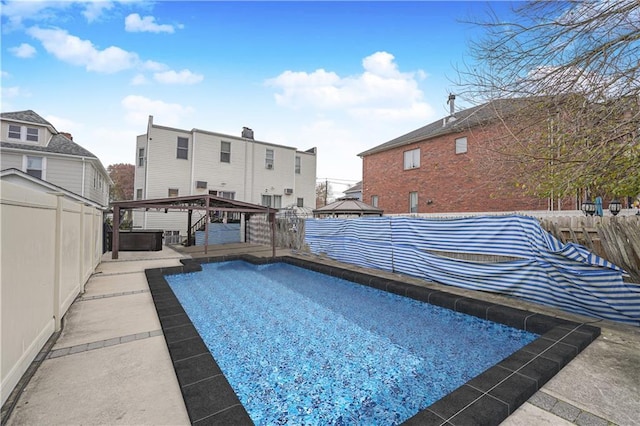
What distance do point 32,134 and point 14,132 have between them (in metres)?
0.59

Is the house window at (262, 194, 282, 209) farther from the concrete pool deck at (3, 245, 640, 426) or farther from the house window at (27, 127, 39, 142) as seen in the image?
the concrete pool deck at (3, 245, 640, 426)

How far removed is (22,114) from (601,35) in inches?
815

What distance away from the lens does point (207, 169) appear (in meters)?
16.9

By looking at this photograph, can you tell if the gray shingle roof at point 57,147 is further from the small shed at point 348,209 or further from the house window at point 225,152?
the small shed at point 348,209

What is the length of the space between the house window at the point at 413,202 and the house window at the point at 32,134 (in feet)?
63.7

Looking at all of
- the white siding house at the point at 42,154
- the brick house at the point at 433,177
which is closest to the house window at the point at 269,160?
the brick house at the point at 433,177

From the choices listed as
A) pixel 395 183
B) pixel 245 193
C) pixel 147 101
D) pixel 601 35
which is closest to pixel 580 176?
pixel 601 35

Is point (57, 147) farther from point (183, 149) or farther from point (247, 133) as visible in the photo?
point (247, 133)

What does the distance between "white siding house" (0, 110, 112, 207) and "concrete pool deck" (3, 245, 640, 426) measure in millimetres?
12889

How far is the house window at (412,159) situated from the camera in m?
17.3

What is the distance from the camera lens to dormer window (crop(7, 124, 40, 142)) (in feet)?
43.0

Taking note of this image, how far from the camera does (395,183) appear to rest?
60.7ft

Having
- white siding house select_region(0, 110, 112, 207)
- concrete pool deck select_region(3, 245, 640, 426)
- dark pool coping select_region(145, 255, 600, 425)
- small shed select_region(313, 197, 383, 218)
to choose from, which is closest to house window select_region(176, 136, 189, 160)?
white siding house select_region(0, 110, 112, 207)

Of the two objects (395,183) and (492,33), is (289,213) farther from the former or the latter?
(492,33)
